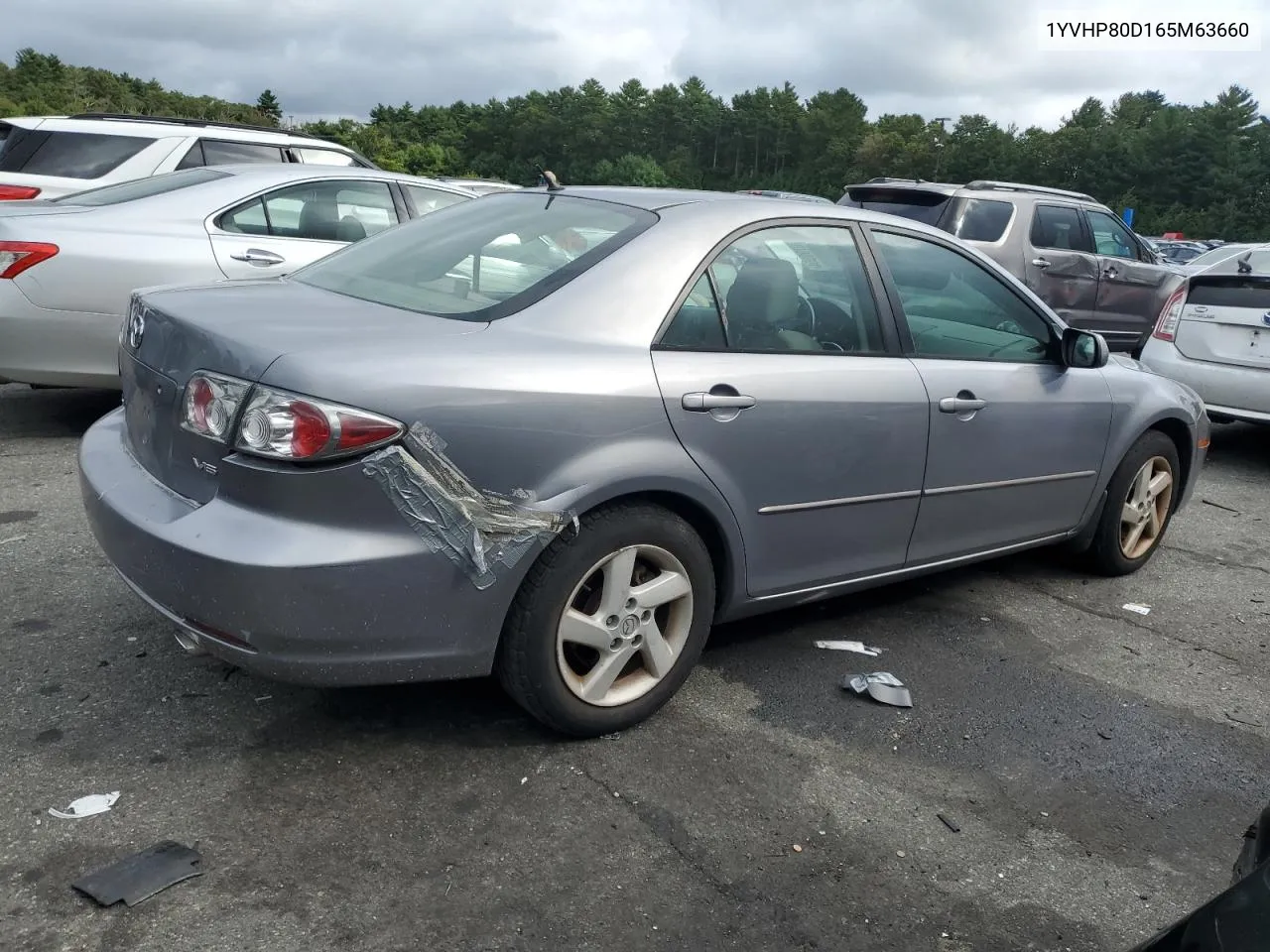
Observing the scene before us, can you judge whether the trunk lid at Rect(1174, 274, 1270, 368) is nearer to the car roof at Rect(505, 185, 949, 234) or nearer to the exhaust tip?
the car roof at Rect(505, 185, 949, 234)

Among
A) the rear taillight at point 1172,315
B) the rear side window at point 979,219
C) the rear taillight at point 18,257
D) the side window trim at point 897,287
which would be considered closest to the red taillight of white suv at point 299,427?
the side window trim at point 897,287

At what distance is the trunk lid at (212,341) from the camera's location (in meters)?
2.88

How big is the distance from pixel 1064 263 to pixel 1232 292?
3328 mm

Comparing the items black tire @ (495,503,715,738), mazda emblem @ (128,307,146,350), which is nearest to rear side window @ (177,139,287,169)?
mazda emblem @ (128,307,146,350)

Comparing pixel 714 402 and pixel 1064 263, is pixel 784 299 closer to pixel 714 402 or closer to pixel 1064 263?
pixel 714 402

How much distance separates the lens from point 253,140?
375 inches

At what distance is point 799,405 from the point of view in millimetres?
3535

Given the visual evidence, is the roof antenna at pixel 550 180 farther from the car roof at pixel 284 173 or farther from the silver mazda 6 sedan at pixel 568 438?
the car roof at pixel 284 173

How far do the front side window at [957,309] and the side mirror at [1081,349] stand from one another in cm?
6

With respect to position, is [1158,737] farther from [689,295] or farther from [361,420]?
[361,420]

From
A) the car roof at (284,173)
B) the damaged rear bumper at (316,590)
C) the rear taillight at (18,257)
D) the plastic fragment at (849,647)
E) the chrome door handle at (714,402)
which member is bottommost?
the plastic fragment at (849,647)

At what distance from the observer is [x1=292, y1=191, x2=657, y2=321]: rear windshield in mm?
3312

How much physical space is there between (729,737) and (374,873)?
118 cm

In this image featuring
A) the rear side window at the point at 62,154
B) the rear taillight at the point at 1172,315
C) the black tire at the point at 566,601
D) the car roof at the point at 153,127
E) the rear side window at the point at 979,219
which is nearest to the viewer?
the black tire at the point at 566,601
